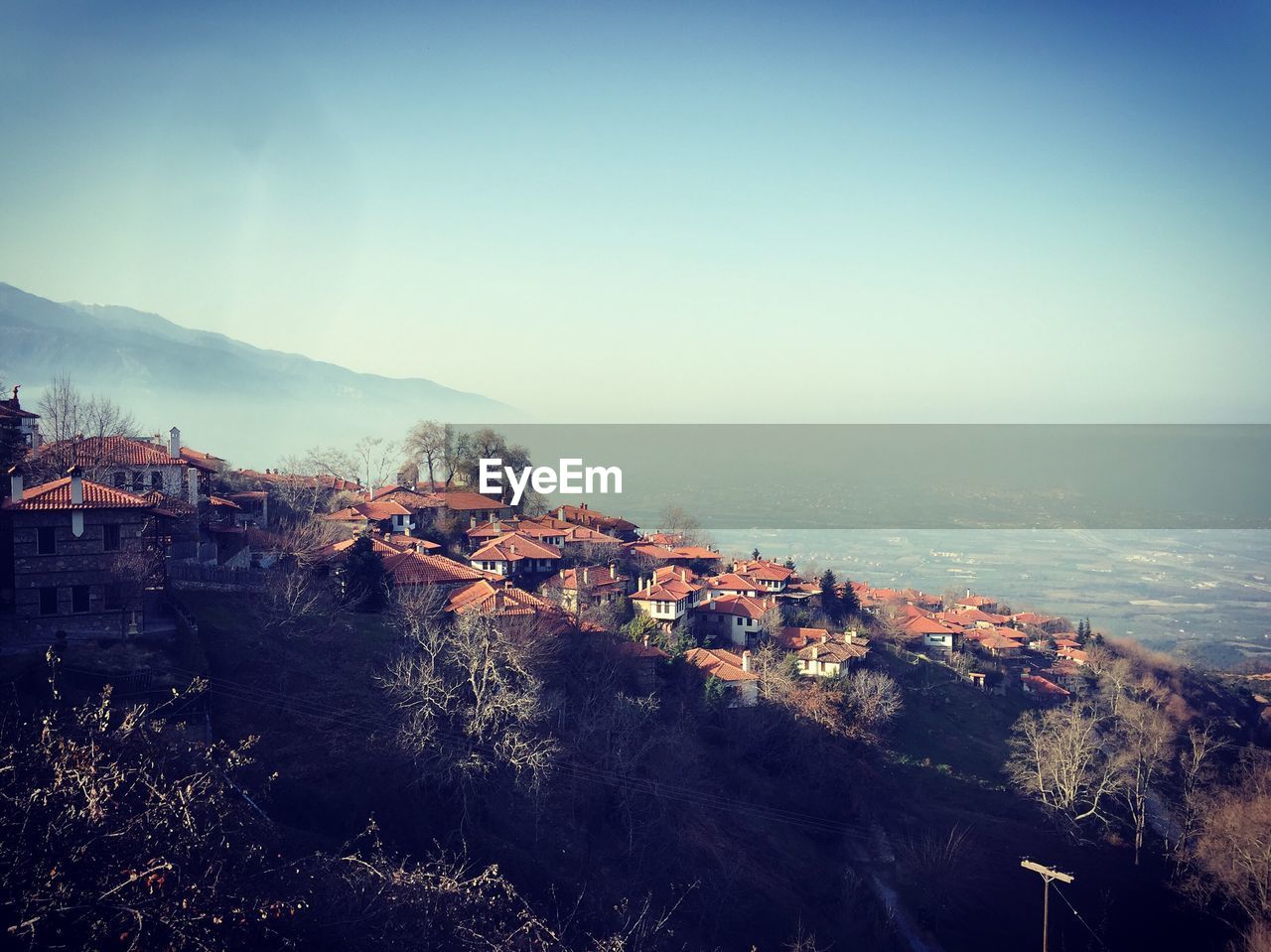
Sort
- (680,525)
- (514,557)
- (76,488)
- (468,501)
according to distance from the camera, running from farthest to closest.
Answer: (680,525) → (468,501) → (514,557) → (76,488)

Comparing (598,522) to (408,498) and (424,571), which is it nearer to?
(408,498)

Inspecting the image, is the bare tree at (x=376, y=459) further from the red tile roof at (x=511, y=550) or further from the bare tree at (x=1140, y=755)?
the bare tree at (x=1140, y=755)

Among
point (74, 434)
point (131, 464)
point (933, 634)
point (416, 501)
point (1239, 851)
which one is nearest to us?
point (1239, 851)

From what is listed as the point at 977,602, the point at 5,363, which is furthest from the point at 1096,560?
the point at 5,363

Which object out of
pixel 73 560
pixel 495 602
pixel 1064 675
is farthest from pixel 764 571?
pixel 73 560

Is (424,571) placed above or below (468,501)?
below

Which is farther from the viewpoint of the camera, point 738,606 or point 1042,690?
point 1042,690

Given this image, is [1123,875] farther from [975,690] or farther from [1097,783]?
[975,690]
